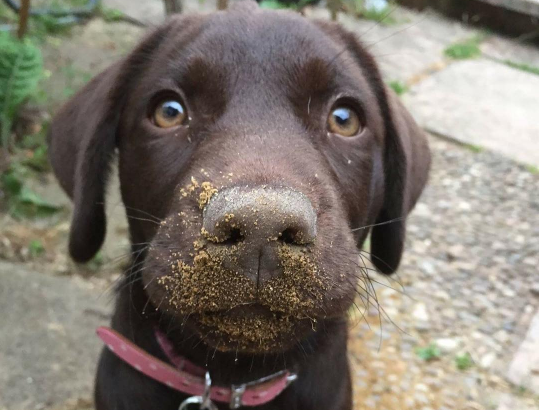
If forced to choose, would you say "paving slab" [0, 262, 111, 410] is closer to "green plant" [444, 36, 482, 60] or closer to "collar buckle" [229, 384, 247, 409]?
"collar buckle" [229, 384, 247, 409]

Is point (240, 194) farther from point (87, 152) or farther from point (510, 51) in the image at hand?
point (510, 51)

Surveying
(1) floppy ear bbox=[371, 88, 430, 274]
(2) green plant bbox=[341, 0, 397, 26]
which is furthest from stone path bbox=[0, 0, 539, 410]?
(2) green plant bbox=[341, 0, 397, 26]

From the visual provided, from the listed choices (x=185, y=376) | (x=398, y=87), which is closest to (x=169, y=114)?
(x=185, y=376)

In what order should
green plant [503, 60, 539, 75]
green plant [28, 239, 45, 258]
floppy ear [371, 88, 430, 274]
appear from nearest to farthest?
floppy ear [371, 88, 430, 274] < green plant [28, 239, 45, 258] < green plant [503, 60, 539, 75]

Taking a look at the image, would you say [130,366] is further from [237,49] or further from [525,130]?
[525,130]

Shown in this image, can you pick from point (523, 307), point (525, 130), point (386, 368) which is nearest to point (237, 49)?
point (386, 368)

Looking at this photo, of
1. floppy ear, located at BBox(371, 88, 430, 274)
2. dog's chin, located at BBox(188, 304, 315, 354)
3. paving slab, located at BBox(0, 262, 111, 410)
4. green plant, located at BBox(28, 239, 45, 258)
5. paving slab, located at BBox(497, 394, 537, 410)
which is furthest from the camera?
green plant, located at BBox(28, 239, 45, 258)

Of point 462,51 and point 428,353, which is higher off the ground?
point 462,51

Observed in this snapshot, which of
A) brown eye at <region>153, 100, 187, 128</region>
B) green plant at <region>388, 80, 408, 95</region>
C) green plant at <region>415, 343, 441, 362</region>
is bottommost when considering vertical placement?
green plant at <region>415, 343, 441, 362</region>
